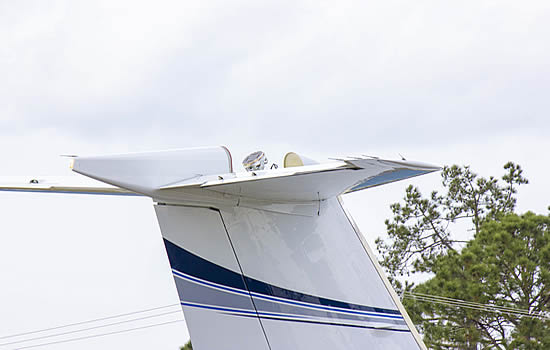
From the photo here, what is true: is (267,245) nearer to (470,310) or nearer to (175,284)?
(175,284)

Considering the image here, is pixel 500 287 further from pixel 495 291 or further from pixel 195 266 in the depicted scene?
pixel 195 266

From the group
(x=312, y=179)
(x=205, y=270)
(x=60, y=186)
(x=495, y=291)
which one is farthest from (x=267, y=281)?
(x=495, y=291)

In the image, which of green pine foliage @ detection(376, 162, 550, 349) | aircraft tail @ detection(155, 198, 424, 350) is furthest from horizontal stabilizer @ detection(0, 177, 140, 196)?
green pine foliage @ detection(376, 162, 550, 349)

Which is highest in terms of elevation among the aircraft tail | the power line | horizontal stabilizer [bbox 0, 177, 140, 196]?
the power line

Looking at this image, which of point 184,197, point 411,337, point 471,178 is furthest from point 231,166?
point 471,178

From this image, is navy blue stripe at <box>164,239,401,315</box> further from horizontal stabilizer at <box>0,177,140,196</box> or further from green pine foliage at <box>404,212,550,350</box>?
green pine foliage at <box>404,212,550,350</box>

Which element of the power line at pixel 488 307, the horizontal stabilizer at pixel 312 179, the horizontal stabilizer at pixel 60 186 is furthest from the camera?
the power line at pixel 488 307

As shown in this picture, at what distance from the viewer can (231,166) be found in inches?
212

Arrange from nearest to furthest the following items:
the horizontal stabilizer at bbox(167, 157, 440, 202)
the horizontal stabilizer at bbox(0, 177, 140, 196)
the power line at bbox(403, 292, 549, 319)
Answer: the horizontal stabilizer at bbox(167, 157, 440, 202)
the horizontal stabilizer at bbox(0, 177, 140, 196)
the power line at bbox(403, 292, 549, 319)

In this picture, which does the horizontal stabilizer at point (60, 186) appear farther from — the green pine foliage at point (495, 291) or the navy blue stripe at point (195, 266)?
the green pine foliage at point (495, 291)

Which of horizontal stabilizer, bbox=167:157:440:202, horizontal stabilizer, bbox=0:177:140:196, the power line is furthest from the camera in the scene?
the power line

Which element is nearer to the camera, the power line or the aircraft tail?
the aircraft tail

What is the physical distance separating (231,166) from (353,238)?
5.03ft

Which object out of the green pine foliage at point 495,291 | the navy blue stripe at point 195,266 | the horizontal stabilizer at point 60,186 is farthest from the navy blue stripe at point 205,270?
the green pine foliage at point 495,291
